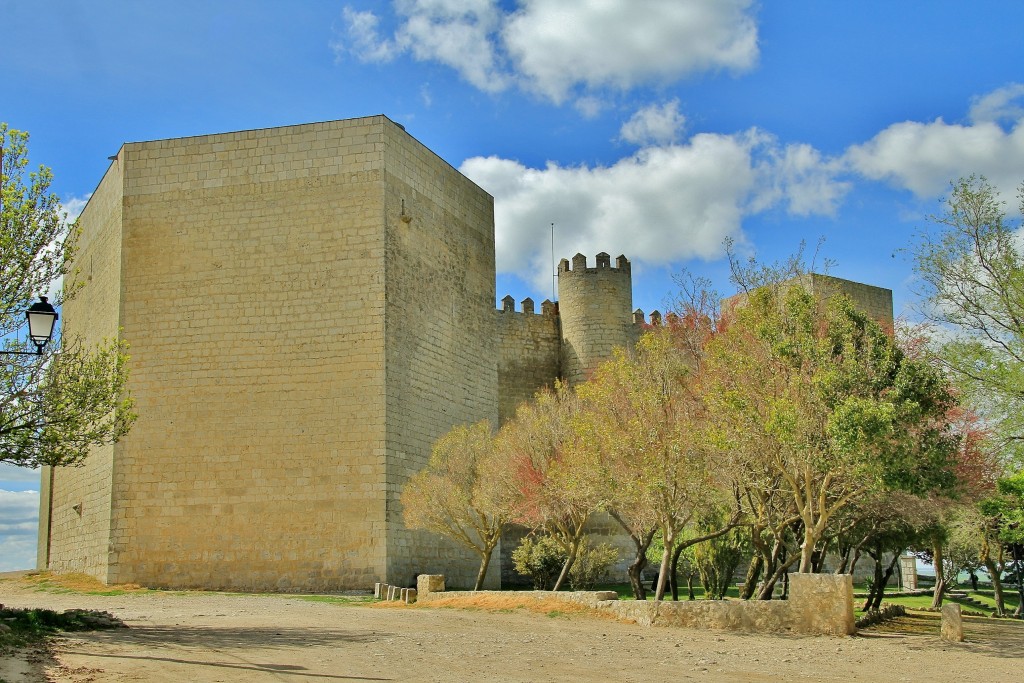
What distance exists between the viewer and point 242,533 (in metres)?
19.5

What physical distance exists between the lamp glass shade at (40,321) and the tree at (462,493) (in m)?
9.16

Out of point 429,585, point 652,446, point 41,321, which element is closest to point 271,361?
point 429,585

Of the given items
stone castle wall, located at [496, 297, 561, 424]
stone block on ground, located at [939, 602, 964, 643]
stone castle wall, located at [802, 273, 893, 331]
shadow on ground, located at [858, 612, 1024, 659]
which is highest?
stone castle wall, located at [802, 273, 893, 331]

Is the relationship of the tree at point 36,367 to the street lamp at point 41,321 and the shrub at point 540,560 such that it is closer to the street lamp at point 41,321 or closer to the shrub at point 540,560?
the street lamp at point 41,321

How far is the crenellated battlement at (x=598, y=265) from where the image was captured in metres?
29.3

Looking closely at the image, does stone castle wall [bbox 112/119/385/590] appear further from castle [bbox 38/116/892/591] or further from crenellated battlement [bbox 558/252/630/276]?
crenellated battlement [bbox 558/252/630/276]

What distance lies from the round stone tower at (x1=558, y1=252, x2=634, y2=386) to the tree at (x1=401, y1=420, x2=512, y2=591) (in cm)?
968

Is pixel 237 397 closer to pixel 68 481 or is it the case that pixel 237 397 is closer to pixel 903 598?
pixel 68 481

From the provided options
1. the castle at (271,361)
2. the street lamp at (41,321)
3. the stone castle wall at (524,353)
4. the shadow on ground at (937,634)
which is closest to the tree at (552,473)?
the castle at (271,361)

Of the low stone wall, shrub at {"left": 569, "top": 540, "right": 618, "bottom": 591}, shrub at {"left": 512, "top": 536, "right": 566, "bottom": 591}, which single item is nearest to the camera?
the low stone wall

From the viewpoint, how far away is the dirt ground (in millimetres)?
8305

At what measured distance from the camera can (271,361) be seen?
2012 cm

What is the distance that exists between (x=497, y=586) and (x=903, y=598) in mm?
14078

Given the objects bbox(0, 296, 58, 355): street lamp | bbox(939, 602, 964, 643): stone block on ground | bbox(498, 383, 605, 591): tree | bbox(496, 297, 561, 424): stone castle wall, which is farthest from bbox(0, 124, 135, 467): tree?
bbox(496, 297, 561, 424): stone castle wall
